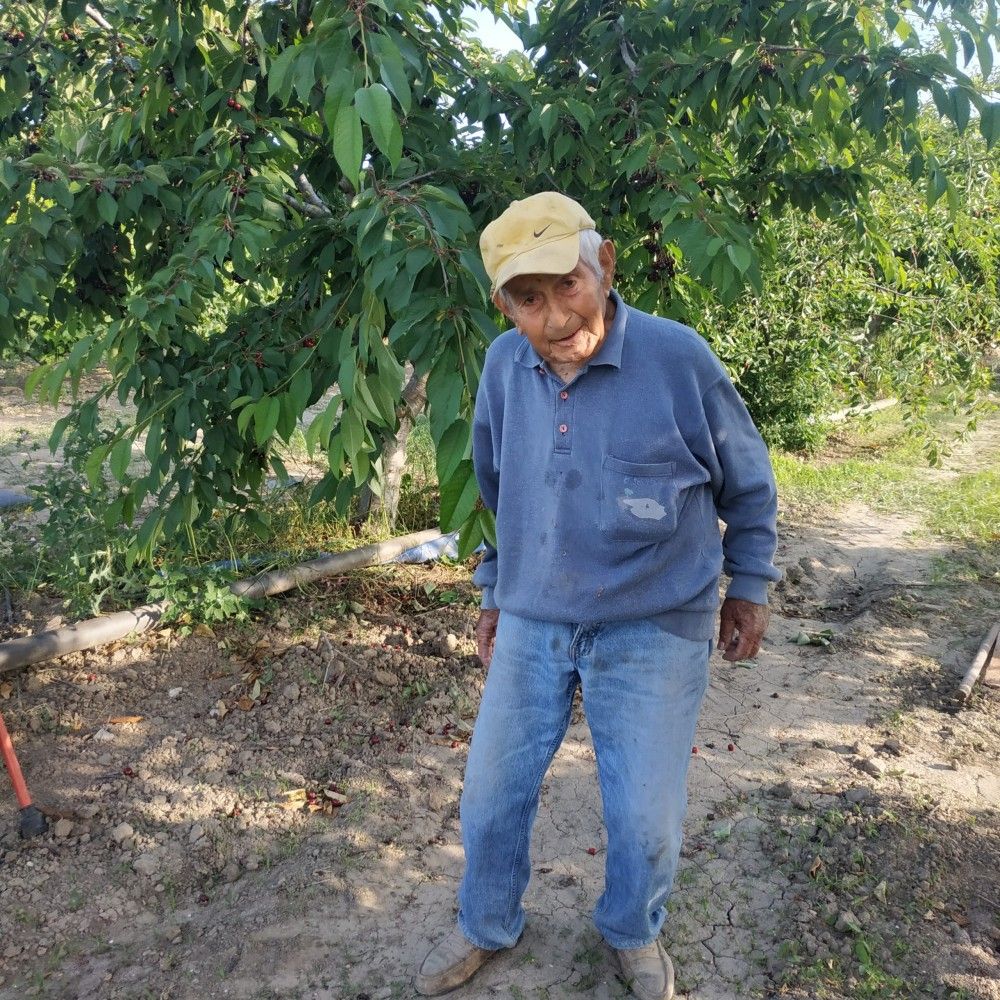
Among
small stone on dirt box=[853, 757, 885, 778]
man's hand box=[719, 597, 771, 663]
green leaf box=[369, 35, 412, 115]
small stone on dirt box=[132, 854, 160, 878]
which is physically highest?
green leaf box=[369, 35, 412, 115]

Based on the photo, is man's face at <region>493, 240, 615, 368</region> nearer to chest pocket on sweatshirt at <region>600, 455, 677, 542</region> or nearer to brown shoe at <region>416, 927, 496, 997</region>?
chest pocket on sweatshirt at <region>600, 455, 677, 542</region>

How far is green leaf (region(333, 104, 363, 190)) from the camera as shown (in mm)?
1967

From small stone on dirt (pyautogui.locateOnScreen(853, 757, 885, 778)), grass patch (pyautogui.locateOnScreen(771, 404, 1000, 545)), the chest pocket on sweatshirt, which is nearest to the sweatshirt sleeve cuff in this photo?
the chest pocket on sweatshirt

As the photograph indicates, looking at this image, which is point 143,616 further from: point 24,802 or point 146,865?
point 146,865

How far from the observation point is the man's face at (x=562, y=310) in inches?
71.2

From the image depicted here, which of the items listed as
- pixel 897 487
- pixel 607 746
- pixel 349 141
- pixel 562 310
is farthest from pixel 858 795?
pixel 897 487

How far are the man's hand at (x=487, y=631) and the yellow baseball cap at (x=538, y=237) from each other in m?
0.85

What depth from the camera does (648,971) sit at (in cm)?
219

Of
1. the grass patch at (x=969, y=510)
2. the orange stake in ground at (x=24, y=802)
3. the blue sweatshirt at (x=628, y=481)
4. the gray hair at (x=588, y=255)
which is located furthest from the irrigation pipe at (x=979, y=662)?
the orange stake in ground at (x=24, y=802)

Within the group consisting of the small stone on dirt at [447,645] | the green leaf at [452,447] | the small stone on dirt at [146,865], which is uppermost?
the green leaf at [452,447]

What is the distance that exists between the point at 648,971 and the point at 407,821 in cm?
94

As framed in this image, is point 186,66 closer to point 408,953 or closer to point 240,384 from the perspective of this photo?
point 240,384

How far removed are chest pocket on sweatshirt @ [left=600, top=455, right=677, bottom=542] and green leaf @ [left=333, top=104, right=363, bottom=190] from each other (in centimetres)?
79

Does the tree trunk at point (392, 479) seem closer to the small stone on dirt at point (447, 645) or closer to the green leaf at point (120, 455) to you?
the small stone on dirt at point (447, 645)
